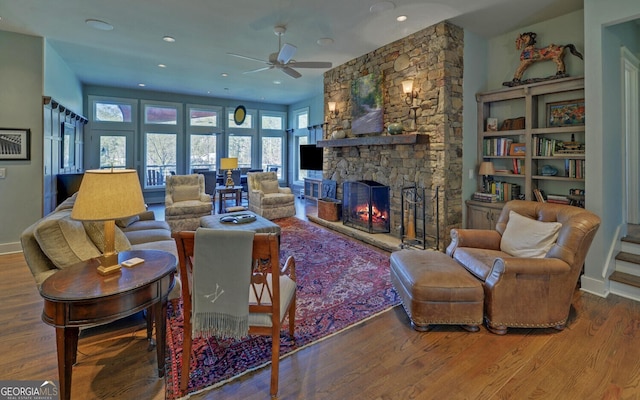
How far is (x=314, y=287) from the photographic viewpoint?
10.9 ft

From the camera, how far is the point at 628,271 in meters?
3.26

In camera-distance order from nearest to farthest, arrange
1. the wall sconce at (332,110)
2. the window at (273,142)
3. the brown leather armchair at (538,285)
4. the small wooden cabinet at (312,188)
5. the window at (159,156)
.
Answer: the brown leather armchair at (538,285)
the wall sconce at (332,110)
the small wooden cabinet at (312,188)
the window at (159,156)
the window at (273,142)

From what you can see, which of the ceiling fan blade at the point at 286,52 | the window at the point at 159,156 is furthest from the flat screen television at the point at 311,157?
the ceiling fan blade at the point at 286,52

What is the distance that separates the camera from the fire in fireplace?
209 inches

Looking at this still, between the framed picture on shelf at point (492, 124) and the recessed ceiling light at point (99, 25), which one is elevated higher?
the recessed ceiling light at point (99, 25)

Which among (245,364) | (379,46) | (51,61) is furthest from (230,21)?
(245,364)

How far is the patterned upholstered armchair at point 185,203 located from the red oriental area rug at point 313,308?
6.04ft

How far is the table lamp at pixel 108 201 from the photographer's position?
1744 millimetres

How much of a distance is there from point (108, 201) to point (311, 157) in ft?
23.5

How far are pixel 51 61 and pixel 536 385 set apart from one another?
7.51m

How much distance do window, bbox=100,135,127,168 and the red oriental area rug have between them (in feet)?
Result: 21.2

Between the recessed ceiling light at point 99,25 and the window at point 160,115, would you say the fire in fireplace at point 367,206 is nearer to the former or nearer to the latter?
the recessed ceiling light at point 99,25

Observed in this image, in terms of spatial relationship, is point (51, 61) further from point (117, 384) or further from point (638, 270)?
point (638, 270)

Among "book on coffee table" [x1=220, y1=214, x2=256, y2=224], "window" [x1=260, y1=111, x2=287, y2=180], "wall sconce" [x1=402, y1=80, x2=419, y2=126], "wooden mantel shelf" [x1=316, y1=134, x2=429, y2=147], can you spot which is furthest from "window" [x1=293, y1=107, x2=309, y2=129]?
"book on coffee table" [x1=220, y1=214, x2=256, y2=224]
